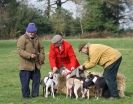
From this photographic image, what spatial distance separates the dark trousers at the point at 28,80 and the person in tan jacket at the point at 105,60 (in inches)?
53.3

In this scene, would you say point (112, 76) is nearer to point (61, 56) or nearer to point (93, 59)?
point (93, 59)

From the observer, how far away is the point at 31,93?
1463cm

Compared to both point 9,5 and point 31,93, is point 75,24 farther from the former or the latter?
point 31,93

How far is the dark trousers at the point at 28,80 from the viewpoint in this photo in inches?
563

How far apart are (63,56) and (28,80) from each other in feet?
4.00

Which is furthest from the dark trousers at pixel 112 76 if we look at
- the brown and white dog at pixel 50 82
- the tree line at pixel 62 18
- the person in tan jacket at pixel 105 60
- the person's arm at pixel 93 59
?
the tree line at pixel 62 18

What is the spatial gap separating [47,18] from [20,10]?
19.3 ft

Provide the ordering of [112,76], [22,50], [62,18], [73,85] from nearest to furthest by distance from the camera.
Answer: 1. [112,76]
2. [22,50]
3. [73,85]
4. [62,18]

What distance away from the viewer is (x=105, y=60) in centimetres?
1379

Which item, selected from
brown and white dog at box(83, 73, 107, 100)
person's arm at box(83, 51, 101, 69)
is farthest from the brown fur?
person's arm at box(83, 51, 101, 69)

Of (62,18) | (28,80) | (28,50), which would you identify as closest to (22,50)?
(28,50)

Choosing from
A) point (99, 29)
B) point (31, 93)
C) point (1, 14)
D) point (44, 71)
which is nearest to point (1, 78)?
point (44, 71)

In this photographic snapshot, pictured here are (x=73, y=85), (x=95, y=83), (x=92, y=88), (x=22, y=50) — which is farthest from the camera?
(x=92, y=88)

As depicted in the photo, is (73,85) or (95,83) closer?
(95,83)
